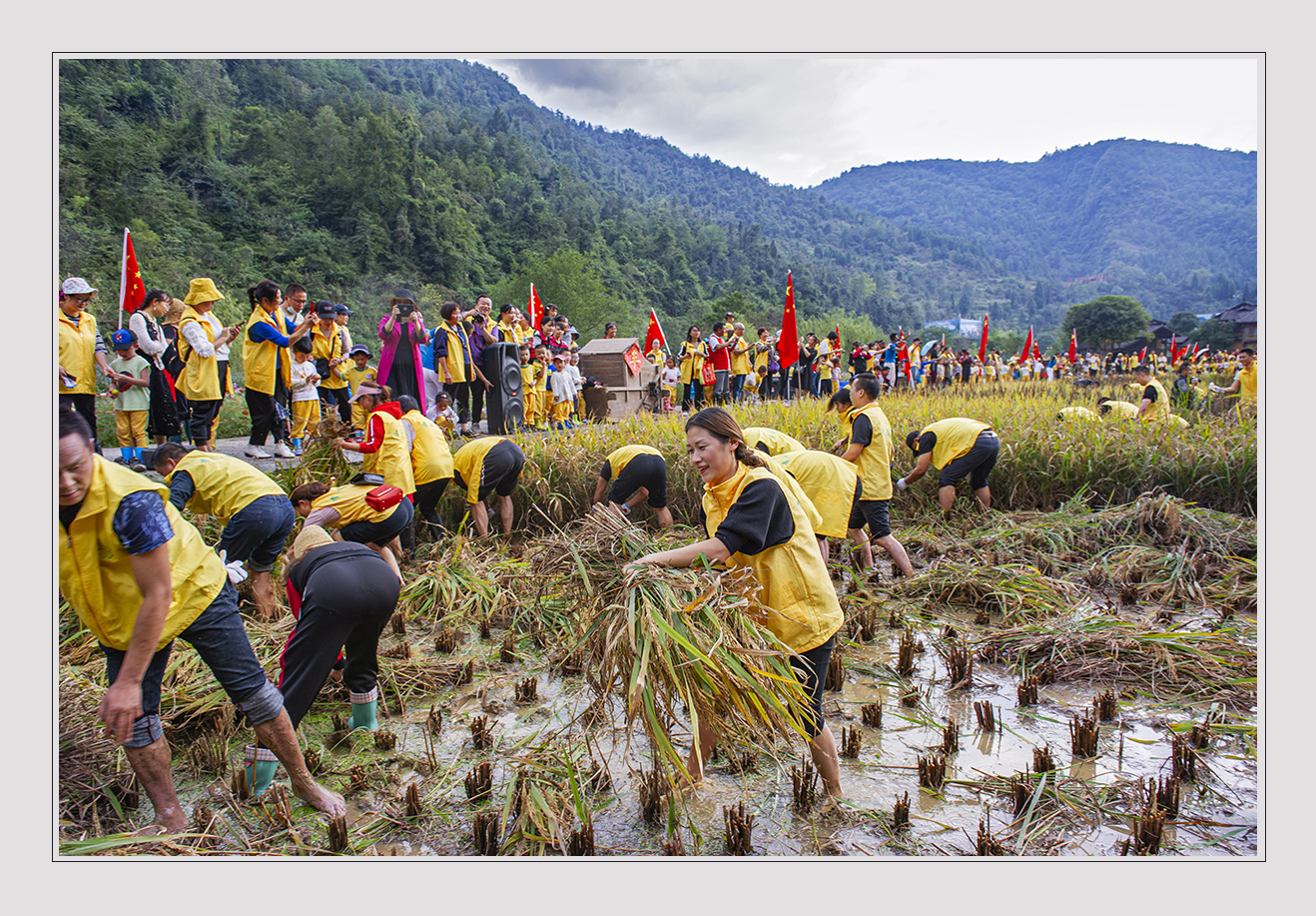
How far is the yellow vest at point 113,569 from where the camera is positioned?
2256 millimetres

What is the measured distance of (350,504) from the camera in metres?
4.71

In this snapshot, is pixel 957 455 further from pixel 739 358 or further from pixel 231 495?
pixel 739 358

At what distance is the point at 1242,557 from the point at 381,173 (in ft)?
178

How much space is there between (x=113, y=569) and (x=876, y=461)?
469cm

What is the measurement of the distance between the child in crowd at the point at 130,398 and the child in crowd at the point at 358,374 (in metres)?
1.76

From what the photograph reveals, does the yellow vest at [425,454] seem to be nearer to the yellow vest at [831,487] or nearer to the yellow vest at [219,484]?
the yellow vest at [219,484]

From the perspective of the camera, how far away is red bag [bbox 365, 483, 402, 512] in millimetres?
4754

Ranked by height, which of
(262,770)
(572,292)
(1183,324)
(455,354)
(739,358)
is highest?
(572,292)

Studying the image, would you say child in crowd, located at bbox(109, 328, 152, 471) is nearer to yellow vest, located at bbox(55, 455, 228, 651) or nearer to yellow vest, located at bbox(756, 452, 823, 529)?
yellow vest, located at bbox(55, 455, 228, 651)

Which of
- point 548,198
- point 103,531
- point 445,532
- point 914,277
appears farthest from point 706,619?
point 914,277

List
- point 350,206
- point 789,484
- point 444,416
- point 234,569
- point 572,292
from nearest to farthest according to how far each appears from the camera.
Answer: point 789,484 < point 234,569 < point 444,416 < point 572,292 < point 350,206

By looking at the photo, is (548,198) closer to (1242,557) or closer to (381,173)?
(381,173)

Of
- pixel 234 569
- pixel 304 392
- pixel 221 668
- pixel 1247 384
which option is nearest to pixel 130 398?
pixel 304 392

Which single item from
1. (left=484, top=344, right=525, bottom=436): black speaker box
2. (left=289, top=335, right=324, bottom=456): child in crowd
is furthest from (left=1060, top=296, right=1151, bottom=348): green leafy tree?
(left=289, top=335, right=324, bottom=456): child in crowd
